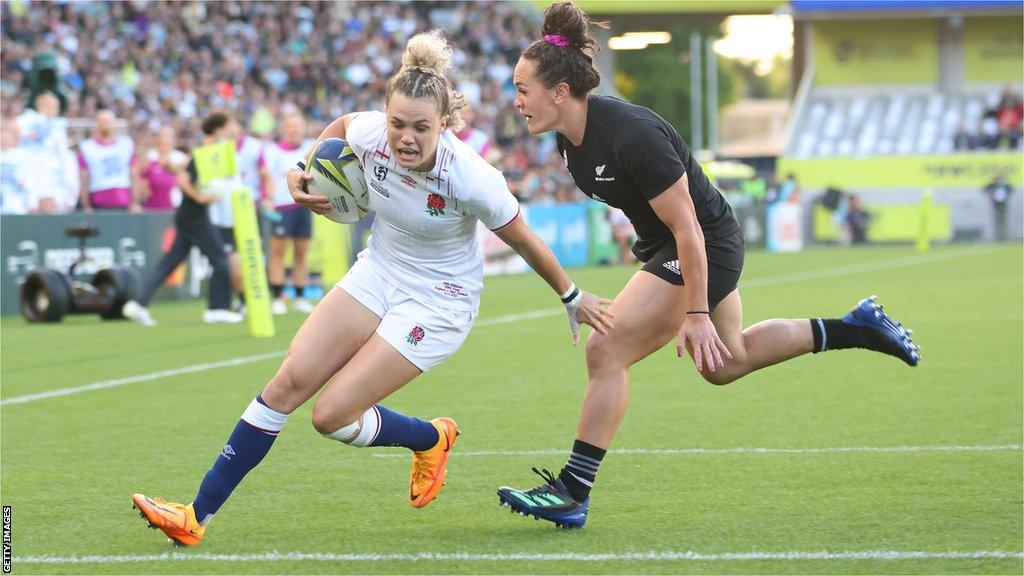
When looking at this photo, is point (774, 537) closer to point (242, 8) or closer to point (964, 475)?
point (964, 475)

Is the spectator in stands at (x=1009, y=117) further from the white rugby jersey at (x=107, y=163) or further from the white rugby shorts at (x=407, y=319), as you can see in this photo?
the white rugby shorts at (x=407, y=319)

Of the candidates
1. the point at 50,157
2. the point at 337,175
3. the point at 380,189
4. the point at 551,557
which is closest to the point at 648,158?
the point at 380,189

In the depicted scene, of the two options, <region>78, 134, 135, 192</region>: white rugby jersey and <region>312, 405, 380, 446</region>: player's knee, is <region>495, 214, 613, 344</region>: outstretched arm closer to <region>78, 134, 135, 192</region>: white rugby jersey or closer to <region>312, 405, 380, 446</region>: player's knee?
<region>312, 405, 380, 446</region>: player's knee

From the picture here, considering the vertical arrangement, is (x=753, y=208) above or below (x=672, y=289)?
below

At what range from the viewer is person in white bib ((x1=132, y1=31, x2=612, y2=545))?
5348 millimetres

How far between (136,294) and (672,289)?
34.1 ft

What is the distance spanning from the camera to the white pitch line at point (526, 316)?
32.4 feet

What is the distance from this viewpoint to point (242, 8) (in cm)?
3091

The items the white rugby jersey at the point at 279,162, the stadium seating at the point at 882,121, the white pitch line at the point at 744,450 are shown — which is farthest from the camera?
the stadium seating at the point at 882,121

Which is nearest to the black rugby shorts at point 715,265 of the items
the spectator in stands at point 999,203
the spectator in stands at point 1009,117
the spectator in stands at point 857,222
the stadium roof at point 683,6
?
the spectator in stands at point 857,222

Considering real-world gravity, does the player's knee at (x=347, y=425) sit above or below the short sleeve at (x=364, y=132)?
below

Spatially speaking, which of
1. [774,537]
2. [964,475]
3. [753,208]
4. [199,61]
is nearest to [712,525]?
[774,537]

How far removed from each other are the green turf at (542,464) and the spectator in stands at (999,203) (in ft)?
83.5

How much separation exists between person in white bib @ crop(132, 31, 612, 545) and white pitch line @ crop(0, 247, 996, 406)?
→ 14.4 feet
